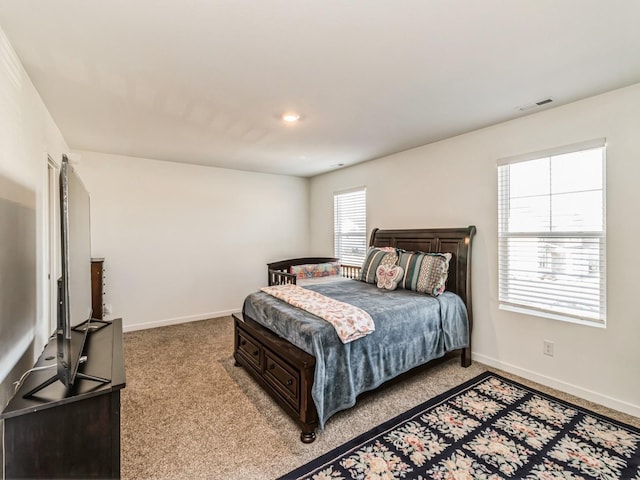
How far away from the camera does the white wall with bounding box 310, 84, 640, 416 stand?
2.32 m

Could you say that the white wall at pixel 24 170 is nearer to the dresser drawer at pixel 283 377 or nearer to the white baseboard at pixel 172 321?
the dresser drawer at pixel 283 377

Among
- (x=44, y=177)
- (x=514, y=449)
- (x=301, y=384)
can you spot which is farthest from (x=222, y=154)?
(x=514, y=449)

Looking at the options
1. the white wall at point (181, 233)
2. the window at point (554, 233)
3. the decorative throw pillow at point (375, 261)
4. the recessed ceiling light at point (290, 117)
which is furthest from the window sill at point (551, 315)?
the white wall at point (181, 233)

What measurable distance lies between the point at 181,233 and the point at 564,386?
4.78 metres

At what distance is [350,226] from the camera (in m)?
5.03

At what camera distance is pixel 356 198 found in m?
4.90

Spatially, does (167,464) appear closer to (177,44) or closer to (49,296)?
(49,296)

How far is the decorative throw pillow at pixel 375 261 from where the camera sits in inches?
142

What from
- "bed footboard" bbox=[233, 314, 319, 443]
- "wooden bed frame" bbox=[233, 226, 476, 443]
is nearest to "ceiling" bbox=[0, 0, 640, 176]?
"wooden bed frame" bbox=[233, 226, 476, 443]

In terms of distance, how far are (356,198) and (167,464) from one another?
3939 millimetres

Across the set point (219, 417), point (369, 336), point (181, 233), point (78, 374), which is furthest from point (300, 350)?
point (181, 233)

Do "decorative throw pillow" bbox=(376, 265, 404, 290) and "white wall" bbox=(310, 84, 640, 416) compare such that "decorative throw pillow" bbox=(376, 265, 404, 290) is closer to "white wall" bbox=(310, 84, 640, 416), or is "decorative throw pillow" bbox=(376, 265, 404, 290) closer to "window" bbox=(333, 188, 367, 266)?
"white wall" bbox=(310, 84, 640, 416)

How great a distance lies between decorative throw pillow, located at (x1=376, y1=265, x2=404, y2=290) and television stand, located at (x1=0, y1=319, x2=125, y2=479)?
252 centimetres

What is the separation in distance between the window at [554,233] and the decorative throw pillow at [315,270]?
249cm
